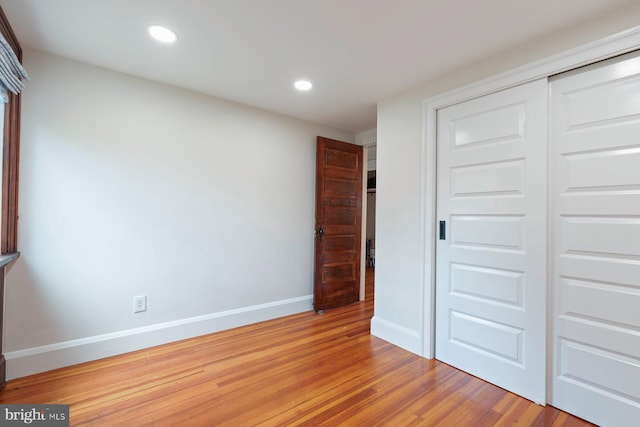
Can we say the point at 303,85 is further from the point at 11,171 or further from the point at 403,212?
the point at 11,171

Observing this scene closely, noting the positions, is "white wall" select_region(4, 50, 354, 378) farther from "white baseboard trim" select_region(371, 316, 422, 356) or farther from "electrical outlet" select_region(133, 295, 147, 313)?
"white baseboard trim" select_region(371, 316, 422, 356)

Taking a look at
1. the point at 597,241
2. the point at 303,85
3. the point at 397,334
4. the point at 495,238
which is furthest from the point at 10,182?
the point at 597,241

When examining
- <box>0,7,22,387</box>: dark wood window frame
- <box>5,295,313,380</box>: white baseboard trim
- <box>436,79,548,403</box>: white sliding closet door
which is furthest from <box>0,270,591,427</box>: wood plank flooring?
<box>0,7,22,387</box>: dark wood window frame

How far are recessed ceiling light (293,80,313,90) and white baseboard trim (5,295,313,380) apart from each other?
2250 mm

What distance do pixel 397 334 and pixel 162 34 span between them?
114 inches

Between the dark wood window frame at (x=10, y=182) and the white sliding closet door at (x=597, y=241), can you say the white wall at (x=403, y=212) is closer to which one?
the white sliding closet door at (x=597, y=241)

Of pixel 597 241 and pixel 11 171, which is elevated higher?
pixel 11 171

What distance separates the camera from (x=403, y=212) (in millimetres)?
2568

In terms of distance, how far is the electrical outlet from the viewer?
2406 millimetres

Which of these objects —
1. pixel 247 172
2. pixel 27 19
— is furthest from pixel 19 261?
pixel 247 172

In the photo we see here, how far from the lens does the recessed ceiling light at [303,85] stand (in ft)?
8.05

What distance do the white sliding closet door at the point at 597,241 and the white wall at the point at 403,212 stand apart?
2.10 feet

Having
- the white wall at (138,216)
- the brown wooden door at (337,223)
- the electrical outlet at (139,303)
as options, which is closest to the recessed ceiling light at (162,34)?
the white wall at (138,216)

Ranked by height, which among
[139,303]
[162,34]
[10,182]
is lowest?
[139,303]
